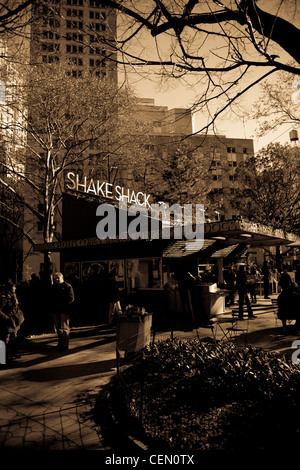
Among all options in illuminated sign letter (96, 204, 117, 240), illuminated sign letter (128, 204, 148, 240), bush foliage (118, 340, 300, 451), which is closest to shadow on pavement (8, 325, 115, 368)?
bush foliage (118, 340, 300, 451)

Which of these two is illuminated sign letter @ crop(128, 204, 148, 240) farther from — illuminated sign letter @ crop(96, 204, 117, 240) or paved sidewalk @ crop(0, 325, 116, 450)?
paved sidewalk @ crop(0, 325, 116, 450)

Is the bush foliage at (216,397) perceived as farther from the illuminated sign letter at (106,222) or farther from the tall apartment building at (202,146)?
the illuminated sign letter at (106,222)

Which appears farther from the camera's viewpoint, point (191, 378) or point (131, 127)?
point (131, 127)

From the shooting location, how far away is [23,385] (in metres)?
6.42

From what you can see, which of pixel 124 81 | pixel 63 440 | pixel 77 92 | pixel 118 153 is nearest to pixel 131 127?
pixel 118 153

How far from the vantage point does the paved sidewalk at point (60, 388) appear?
14.2 feet

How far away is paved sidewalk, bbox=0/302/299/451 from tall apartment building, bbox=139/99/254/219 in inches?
163

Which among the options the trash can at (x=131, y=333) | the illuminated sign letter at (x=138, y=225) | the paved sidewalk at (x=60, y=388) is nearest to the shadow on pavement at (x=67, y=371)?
the paved sidewalk at (x=60, y=388)

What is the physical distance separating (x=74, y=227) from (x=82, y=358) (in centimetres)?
1308

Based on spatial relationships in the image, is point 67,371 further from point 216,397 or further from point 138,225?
point 138,225

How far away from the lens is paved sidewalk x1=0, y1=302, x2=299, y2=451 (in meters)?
4.32

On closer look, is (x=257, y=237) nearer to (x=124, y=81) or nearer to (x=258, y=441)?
(x=124, y=81)

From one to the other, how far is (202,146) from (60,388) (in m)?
5.15

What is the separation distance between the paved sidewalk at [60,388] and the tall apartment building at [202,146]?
13.6 ft
